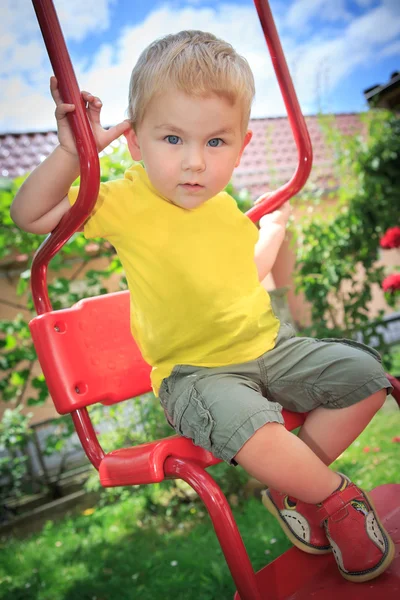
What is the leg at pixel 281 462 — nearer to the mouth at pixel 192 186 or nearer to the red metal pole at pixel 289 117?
the mouth at pixel 192 186

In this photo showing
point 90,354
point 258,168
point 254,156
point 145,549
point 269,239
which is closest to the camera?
point 90,354

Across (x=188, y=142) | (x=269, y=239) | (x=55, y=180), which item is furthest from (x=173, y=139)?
(x=269, y=239)

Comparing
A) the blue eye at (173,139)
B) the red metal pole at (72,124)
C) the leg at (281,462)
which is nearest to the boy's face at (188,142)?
the blue eye at (173,139)

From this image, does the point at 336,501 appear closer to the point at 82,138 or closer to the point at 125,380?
the point at 125,380

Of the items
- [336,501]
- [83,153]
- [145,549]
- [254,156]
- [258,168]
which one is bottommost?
[145,549]

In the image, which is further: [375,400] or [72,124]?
[375,400]

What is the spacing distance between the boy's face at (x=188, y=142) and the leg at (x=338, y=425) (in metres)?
0.58

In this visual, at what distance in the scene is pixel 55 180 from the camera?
1.13m

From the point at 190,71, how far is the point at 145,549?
2146 millimetres

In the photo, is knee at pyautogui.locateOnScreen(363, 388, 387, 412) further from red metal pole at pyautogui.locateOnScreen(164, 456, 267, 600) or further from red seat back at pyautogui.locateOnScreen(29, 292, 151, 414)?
red seat back at pyautogui.locateOnScreen(29, 292, 151, 414)

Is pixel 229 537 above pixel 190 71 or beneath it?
beneath

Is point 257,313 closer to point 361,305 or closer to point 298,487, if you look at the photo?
point 298,487

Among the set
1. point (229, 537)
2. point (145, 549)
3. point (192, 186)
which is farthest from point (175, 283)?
point (145, 549)

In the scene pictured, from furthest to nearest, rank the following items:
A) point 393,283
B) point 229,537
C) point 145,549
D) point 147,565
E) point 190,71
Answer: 1. point 393,283
2. point 145,549
3. point 147,565
4. point 190,71
5. point 229,537
